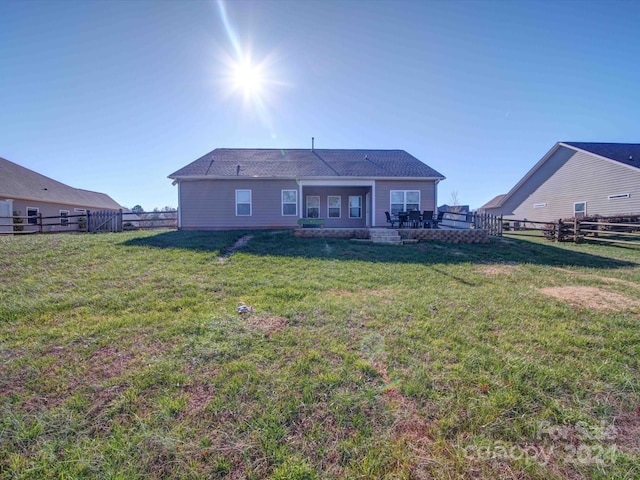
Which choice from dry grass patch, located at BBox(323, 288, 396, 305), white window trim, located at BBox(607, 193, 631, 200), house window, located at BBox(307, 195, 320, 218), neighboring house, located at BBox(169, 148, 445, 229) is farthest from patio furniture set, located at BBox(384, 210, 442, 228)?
white window trim, located at BBox(607, 193, 631, 200)

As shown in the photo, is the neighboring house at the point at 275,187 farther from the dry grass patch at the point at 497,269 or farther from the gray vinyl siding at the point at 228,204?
the dry grass patch at the point at 497,269

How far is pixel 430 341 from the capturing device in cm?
325

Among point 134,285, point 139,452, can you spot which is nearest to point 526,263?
point 139,452

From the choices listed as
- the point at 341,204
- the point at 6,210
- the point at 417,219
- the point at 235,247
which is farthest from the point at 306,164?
the point at 6,210

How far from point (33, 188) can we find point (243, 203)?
16973mm

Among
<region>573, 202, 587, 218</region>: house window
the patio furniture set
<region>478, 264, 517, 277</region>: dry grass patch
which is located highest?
<region>573, 202, 587, 218</region>: house window

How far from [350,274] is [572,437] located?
4444mm

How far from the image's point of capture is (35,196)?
18359 millimetres

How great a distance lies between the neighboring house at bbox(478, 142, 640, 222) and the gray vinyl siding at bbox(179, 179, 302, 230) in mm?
18667

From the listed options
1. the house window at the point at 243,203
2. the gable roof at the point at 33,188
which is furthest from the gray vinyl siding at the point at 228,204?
the gable roof at the point at 33,188

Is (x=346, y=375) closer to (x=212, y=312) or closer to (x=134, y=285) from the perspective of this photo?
(x=212, y=312)

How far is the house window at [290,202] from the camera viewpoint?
1428 centimetres

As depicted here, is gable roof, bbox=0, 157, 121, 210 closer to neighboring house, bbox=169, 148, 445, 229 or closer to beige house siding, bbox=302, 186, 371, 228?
neighboring house, bbox=169, 148, 445, 229

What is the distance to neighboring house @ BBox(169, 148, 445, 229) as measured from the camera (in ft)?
45.6
